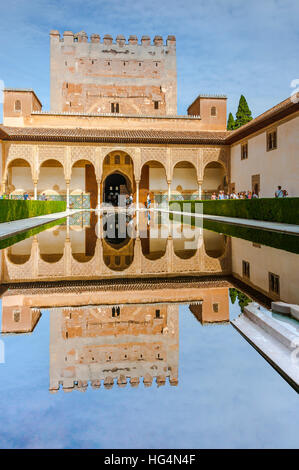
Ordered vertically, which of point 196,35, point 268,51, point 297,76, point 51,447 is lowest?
point 51,447

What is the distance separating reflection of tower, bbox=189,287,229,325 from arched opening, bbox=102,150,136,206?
25.7 meters

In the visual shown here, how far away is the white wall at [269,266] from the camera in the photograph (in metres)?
3.54

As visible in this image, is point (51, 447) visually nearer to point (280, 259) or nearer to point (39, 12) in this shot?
point (280, 259)

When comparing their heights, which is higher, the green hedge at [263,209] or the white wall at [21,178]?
the white wall at [21,178]

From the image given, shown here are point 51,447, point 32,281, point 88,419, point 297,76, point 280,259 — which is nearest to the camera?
point 51,447

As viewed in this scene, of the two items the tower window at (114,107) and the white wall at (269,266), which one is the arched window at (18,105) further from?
the white wall at (269,266)

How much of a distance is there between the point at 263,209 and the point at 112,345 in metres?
11.8

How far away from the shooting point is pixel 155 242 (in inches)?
309

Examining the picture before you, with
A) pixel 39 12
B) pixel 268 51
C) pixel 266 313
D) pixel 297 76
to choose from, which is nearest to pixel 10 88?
pixel 39 12

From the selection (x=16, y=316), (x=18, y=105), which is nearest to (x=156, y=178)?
(x=18, y=105)

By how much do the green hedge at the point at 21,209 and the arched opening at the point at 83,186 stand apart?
6.48 metres

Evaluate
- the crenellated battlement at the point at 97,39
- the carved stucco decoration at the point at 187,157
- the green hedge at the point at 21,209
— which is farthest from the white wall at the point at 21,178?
the crenellated battlement at the point at 97,39

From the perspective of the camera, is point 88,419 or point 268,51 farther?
point 268,51

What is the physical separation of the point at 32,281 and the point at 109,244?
3.45 meters
